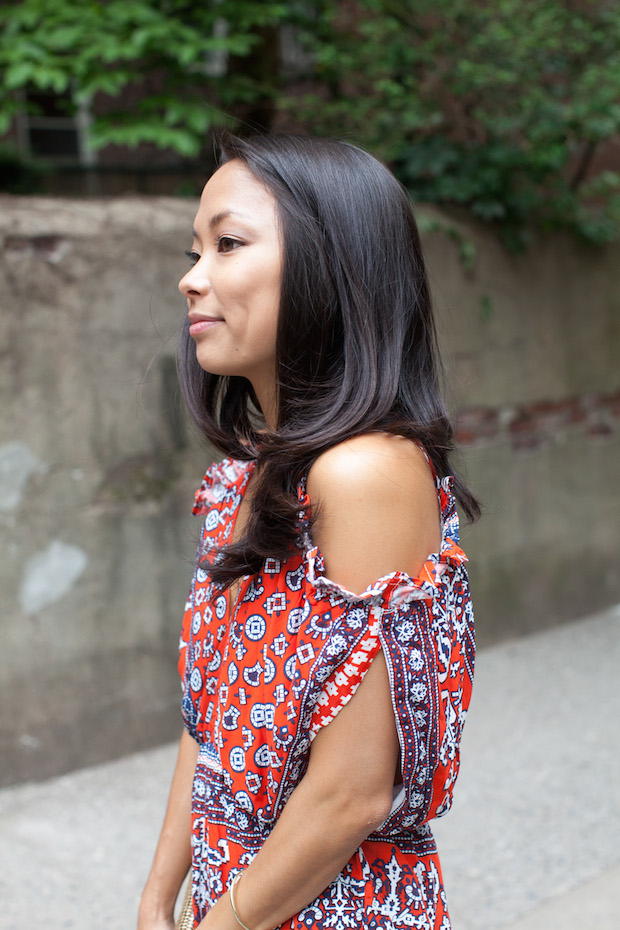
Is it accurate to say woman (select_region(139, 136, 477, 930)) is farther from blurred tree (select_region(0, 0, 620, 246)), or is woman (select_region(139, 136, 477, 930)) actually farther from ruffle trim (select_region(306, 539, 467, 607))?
blurred tree (select_region(0, 0, 620, 246))

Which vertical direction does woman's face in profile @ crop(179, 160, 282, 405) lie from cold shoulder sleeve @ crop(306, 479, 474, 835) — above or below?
above

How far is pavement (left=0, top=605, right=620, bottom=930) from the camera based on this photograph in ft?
8.91

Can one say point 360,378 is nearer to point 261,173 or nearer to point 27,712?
point 261,173

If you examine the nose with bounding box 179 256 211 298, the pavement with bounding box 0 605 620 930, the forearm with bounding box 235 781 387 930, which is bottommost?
the pavement with bounding box 0 605 620 930

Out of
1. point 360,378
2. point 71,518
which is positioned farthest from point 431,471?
point 71,518

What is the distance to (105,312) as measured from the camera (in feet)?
11.1

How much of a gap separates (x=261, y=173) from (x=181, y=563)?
2600 millimetres

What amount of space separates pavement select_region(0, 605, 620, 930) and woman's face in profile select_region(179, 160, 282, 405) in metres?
2.06

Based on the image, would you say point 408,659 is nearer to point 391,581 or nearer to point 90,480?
point 391,581

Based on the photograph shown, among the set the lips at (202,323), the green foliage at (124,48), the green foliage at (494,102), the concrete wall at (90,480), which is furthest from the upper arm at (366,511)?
the green foliage at (494,102)

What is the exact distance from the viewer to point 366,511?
1.07 metres

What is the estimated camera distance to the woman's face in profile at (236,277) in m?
1.18

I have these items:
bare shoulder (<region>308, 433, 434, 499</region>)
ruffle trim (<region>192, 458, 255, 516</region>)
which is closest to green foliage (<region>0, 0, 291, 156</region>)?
ruffle trim (<region>192, 458, 255, 516</region>)

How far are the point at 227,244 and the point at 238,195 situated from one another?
2.6 inches
